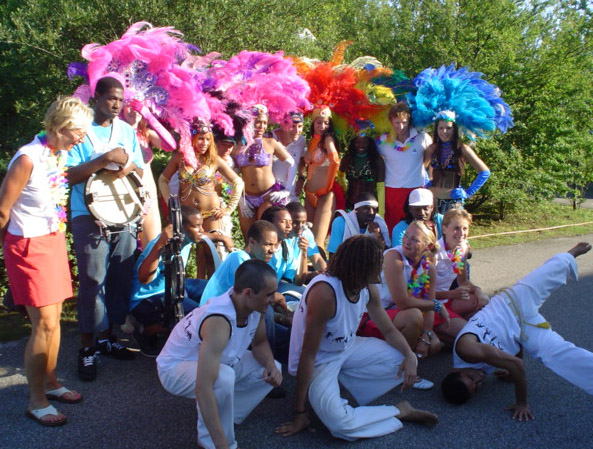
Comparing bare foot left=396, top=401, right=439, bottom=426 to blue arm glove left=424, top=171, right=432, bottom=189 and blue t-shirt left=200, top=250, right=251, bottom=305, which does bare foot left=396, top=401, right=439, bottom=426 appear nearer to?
blue t-shirt left=200, top=250, right=251, bottom=305

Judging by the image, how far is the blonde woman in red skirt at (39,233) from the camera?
2961 millimetres

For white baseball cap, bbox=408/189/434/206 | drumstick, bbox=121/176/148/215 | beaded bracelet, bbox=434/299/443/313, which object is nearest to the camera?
drumstick, bbox=121/176/148/215

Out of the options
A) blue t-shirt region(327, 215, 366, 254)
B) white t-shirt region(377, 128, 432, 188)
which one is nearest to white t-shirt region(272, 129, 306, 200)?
blue t-shirt region(327, 215, 366, 254)

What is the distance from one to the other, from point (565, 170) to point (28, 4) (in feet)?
29.5

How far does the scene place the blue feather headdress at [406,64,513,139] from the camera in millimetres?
5484

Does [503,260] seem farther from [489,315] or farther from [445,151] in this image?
[489,315]

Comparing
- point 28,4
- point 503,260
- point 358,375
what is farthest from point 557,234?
point 28,4

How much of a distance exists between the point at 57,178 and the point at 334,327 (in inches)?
67.1

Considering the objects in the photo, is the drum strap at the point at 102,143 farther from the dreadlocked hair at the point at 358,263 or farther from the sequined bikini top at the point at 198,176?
the dreadlocked hair at the point at 358,263

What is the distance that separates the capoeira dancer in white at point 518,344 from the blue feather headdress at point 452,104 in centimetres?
214

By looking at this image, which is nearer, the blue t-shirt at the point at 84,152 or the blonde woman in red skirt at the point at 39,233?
the blonde woman in red skirt at the point at 39,233

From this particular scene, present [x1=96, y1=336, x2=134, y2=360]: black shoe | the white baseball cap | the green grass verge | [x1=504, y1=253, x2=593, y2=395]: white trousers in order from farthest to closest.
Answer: the green grass verge < the white baseball cap < [x1=96, y1=336, x2=134, y2=360]: black shoe < [x1=504, y1=253, x2=593, y2=395]: white trousers

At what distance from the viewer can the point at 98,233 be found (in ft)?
11.9

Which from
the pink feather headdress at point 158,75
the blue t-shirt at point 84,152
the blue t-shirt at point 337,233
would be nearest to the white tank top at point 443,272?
the blue t-shirt at point 337,233
